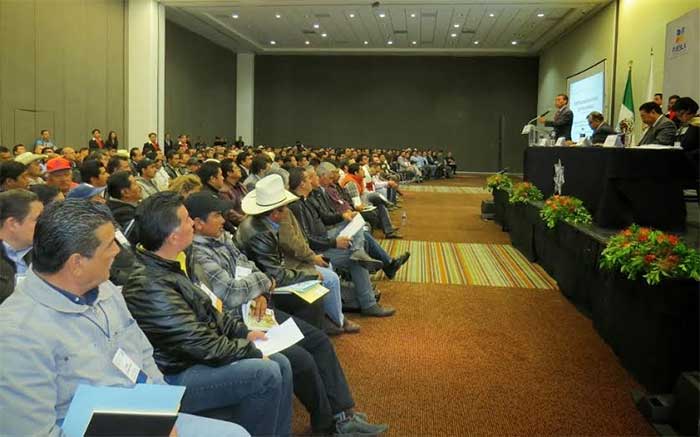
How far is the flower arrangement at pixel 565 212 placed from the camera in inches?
204

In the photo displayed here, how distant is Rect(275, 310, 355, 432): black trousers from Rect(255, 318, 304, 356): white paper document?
5cm

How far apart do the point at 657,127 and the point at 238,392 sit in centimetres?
528

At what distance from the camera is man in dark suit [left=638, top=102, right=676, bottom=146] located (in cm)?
575

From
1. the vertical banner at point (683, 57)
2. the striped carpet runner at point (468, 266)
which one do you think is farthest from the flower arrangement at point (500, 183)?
the vertical banner at point (683, 57)

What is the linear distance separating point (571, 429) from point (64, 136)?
45.1 feet

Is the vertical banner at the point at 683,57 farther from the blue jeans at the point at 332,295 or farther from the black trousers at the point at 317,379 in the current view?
the black trousers at the point at 317,379

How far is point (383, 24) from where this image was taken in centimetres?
1881

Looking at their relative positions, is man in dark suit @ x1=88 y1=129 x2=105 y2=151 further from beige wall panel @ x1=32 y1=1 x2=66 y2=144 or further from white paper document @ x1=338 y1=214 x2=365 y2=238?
white paper document @ x1=338 y1=214 x2=365 y2=238

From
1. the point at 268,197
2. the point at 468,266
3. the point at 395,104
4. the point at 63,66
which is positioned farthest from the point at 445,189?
the point at 268,197

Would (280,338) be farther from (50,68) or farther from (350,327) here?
(50,68)

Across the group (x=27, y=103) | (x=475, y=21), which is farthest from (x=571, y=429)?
(x=475, y=21)

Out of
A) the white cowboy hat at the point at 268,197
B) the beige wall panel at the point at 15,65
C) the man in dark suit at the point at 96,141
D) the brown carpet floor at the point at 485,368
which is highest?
the beige wall panel at the point at 15,65

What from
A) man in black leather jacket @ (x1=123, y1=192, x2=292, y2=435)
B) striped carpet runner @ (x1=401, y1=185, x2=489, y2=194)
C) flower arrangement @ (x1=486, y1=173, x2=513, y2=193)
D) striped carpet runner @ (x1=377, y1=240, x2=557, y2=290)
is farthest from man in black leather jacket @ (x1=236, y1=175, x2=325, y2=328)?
striped carpet runner @ (x1=401, y1=185, x2=489, y2=194)

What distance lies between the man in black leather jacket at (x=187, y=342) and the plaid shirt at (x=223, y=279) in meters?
0.50
